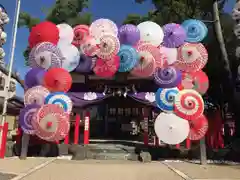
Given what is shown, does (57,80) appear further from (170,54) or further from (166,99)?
(170,54)

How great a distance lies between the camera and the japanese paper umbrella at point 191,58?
11820 millimetres

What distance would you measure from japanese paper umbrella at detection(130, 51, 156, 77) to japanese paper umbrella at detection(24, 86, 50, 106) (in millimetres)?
3812

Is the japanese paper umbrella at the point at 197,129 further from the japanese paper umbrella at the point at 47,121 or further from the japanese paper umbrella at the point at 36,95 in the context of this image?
the japanese paper umbrella at the point at 36,95

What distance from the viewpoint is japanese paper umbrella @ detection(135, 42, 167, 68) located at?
38.9ft

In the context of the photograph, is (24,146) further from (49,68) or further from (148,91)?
(148,91)

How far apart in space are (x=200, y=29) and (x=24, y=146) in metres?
8.89

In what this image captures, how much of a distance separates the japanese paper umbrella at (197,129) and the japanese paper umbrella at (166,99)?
1.08 metres

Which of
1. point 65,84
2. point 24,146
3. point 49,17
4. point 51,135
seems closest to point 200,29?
point 65,84

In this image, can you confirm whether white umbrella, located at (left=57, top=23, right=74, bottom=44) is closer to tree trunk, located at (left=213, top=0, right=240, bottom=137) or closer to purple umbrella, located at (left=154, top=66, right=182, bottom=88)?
purple umbrella, located at (left=154, top=66, right=182, bottom=88)

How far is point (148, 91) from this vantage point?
1284 cm

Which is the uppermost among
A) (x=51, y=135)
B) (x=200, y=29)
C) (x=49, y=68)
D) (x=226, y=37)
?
(x=226, y=37)

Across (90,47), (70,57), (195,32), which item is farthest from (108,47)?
(195,32)

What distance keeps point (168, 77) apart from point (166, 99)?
907 millimetres

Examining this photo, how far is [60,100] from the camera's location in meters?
11.5
